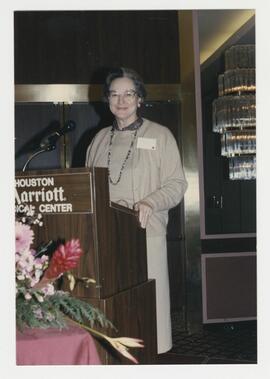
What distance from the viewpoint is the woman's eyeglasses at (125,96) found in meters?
2.30

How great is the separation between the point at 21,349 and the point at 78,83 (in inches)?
136

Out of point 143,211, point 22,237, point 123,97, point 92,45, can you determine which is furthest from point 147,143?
point 92,45

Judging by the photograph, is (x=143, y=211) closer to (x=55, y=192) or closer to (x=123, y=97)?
(x=55, y=192)

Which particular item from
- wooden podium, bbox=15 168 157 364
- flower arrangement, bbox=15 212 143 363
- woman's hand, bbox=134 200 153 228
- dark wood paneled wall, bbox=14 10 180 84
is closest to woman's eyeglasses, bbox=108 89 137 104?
woman's hand, bbox=134 200 153 228

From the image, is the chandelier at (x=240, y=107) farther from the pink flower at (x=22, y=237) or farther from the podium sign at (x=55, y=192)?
the pink flower at (x=22, y=237)

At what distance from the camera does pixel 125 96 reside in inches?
90.8

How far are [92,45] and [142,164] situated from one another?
2.40m

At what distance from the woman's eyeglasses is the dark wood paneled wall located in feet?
7.05

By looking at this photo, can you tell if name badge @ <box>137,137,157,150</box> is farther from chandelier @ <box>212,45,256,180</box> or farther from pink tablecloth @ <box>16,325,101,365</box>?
chandelier @ <box>212,45,256,180</box>

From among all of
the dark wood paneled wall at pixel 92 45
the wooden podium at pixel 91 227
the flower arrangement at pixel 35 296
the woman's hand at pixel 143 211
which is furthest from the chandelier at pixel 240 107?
the flower arrangement at pixel 35 296
